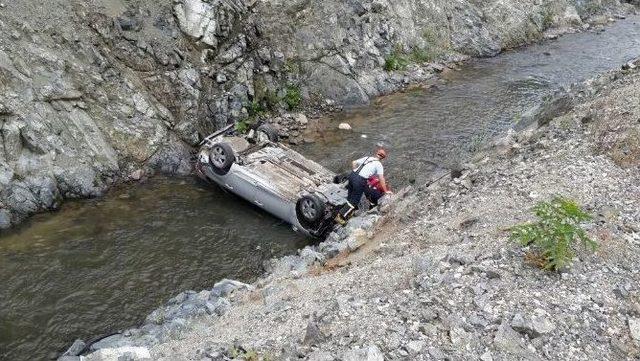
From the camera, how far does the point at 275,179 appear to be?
15648 millimetres

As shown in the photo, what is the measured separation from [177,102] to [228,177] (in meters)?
5.02

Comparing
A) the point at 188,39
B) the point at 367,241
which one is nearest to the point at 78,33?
the point at 188,39

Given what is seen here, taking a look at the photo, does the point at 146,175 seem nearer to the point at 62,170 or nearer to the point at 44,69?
the point at 62,170

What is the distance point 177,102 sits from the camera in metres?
19.5

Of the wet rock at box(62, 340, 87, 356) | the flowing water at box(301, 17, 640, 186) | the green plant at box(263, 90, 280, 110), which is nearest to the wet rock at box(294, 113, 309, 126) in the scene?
the flowing water at box(301, 17, 640, 186)

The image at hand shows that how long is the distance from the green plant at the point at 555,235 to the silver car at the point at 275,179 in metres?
6.55

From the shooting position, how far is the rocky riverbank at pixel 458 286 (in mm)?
7344

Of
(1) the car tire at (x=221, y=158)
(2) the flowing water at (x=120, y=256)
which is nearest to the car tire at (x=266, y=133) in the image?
(1) the car tire at (x=221, y=158)

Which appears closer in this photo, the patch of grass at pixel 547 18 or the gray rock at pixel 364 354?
the gray rock at pixel 364 354

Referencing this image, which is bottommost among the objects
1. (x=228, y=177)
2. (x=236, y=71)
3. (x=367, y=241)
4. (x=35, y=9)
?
(x=367, y=241)

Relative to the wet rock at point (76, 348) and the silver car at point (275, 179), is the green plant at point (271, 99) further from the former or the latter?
the wet rock at point (76, 348)

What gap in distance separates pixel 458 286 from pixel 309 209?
6.55 m

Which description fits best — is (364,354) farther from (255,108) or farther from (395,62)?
(395,62)

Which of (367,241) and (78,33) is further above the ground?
(78,33)
